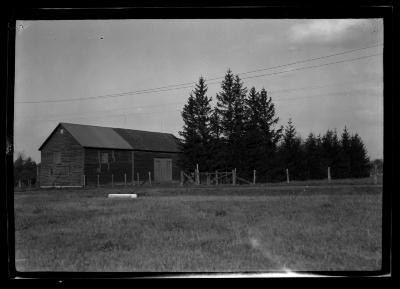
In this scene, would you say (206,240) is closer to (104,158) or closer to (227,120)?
(227,120)

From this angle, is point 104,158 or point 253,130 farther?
point 104,158

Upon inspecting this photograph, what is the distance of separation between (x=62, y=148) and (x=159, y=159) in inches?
285

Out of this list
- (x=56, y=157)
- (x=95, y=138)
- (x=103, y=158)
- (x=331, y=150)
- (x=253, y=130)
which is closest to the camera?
(x=253, y=130)

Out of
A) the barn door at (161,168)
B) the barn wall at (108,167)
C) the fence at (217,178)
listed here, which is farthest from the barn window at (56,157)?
the fence at (217,178)

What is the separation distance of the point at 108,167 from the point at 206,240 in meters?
28.0

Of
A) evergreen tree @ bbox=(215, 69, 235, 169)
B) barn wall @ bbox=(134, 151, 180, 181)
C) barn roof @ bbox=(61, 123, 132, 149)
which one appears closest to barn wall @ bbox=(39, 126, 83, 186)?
barn roof @ bbox=(61, 123, 132, 149)

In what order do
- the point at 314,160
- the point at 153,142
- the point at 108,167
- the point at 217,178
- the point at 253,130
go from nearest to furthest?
the point at 253,130
the point at 314,160
the point at 217,178
the point at 108,167
the point at 153,142

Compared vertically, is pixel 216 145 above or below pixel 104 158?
above

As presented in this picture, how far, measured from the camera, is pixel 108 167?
3316 centimetres

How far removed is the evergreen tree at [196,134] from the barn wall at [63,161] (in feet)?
36.0

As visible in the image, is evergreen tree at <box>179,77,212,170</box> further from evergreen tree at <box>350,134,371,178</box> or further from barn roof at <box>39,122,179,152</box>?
barn roof at <box>39,122,179,152</box>

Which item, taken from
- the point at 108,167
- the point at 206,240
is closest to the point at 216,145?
the point at 206,240
